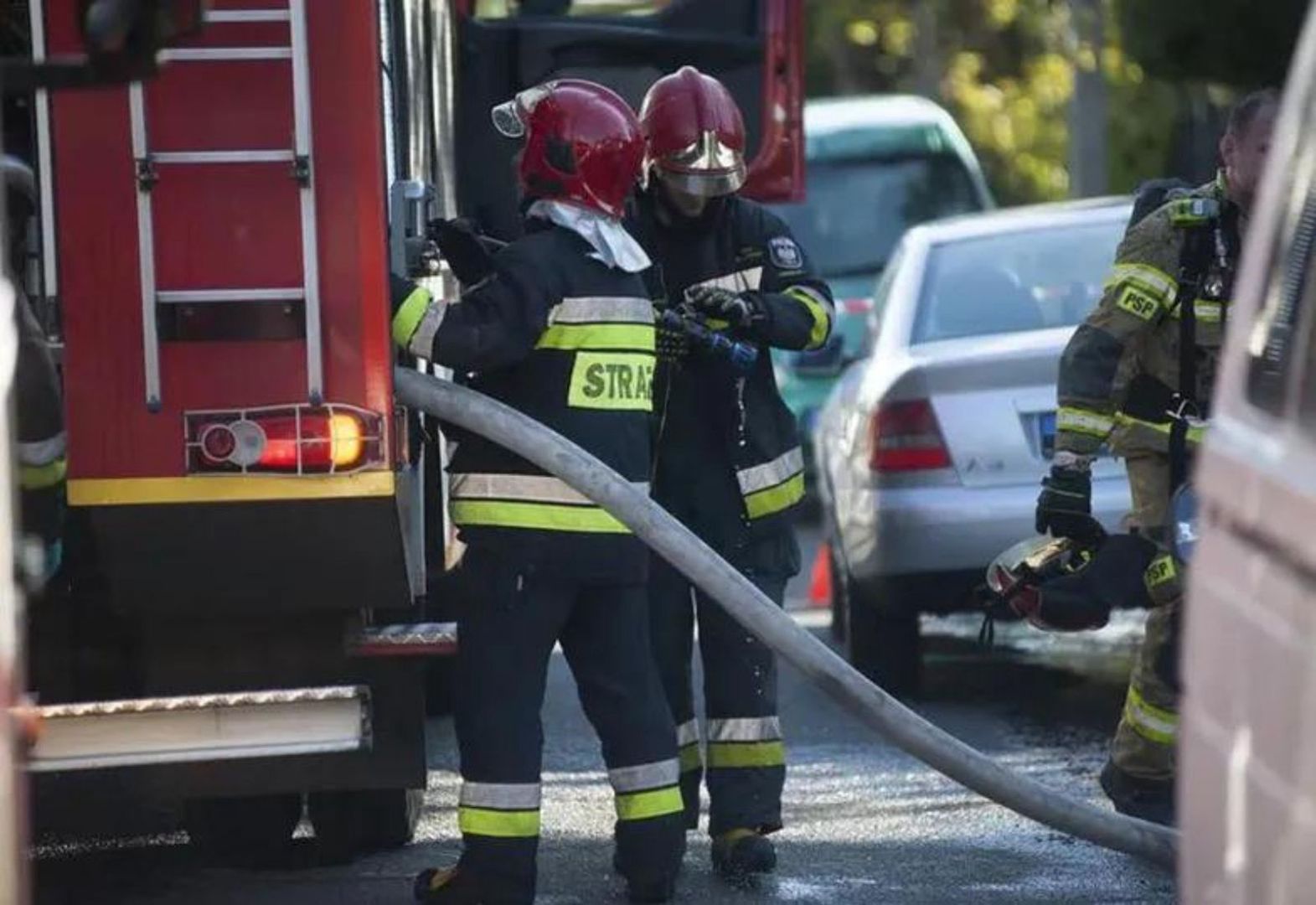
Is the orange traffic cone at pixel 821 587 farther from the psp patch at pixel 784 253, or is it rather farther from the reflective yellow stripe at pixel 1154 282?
the reflective yellow stripe at pixel 1154 282

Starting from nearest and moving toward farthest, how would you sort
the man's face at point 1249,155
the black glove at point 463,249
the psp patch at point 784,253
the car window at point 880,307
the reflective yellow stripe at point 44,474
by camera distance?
1. the reflective yellow stripe at point 44,474
2. the black glove at point 463,249
3. the man's face at point 1249,155
4. the psp patch at point 784,253
5. the car window at point 880,307

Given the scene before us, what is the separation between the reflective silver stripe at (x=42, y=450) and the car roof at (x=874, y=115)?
44.4 ft

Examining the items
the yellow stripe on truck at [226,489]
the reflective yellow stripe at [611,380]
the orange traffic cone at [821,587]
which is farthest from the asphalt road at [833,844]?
the orange traffic cone at [821,587]

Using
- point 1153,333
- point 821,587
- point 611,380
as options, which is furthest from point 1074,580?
point 821,587

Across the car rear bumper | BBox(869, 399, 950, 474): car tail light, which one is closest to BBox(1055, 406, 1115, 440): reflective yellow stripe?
the car rear bumper

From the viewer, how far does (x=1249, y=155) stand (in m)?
7.16

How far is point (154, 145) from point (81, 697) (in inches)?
47.1

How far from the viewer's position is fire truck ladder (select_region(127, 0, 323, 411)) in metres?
6.07

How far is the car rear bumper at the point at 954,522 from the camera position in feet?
32.1

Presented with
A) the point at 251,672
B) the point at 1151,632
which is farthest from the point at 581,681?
the point at 1151,632

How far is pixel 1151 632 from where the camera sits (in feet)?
24.7

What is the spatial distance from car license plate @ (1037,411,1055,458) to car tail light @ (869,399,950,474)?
0.96ft

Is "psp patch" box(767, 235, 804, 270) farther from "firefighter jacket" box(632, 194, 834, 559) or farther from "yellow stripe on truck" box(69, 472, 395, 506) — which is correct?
"yellow stripe on truck" box(69, 472, 395, 506)

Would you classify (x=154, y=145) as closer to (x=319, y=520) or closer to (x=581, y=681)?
(x=319, y=520)
